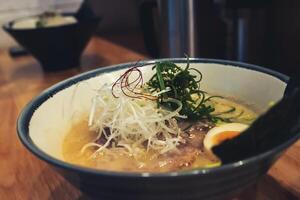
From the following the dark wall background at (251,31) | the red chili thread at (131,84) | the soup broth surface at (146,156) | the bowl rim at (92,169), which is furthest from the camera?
the dark wall background at (251,31)

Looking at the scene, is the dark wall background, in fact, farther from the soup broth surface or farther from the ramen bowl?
the soup broth surface

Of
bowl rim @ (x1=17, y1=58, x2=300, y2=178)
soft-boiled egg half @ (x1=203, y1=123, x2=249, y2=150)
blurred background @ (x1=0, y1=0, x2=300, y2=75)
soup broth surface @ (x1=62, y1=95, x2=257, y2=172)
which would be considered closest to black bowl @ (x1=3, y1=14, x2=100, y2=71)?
blurred background @ (x1=0, y1=0, x2=300, y2=75)

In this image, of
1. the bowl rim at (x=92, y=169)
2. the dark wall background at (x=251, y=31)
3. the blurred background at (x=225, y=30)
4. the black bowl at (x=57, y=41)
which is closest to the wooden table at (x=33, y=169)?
the black bowl at (x=57, y=41)

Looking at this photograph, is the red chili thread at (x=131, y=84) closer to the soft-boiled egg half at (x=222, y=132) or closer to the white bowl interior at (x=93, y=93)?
the white bowl interior at (x=93, y=93)

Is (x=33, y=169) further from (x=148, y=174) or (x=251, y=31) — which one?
(x=251, y=31)

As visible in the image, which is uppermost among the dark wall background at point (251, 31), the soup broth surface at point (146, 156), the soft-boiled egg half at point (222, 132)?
the soft-boiled egg half at point (222, 132)

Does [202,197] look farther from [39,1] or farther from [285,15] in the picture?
[39,1]
